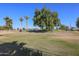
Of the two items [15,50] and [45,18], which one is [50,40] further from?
[15,50]

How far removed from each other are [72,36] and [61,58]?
0.30m

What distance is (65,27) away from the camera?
658cm

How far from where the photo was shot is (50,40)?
259 inches

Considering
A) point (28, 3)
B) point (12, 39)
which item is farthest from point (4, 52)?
point (28, 3)

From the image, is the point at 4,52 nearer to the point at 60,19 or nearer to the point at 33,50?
the point at 33,50

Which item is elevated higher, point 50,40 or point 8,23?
point 8,23

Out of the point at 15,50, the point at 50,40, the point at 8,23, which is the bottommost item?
the point at 15,50

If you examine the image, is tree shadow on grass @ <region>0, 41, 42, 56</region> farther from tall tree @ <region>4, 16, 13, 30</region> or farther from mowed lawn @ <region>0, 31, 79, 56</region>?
tall tree @ <region>4, 16, 13, 30</region>

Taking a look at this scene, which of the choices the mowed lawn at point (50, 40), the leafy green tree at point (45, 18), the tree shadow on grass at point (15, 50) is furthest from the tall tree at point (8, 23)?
the leafy green tree at point (45, 18)

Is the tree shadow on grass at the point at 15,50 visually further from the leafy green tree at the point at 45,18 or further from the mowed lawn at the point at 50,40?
the leafy green tree at the point at 45,18

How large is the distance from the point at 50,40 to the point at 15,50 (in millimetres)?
440

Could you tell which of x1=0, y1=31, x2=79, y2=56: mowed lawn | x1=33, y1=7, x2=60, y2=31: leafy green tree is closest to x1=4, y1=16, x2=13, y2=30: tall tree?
x1=0, y1=31, x2=79, y2=56: mowed lawn

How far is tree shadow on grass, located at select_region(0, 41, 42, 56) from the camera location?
6.55 m

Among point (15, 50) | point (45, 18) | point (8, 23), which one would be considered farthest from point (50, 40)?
point (8, 23)
